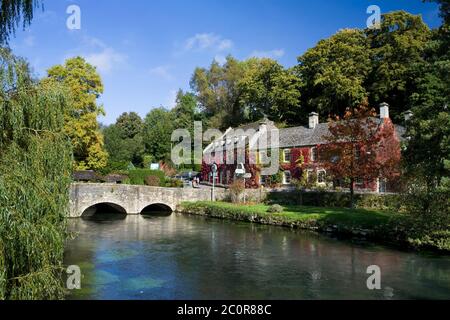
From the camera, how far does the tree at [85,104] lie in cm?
4881

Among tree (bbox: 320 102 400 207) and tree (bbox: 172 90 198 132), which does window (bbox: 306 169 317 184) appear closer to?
tree (bbox: 320 102 400 207)

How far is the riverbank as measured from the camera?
2553cm

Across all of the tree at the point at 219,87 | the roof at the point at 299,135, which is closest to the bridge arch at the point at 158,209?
the roof at the point at 299,135

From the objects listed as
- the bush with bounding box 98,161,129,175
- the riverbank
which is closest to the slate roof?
the riverbank

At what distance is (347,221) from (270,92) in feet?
135

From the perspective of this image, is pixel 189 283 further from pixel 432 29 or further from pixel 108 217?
pixel 432 29

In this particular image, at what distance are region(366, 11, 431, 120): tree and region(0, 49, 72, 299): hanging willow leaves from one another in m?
48.8

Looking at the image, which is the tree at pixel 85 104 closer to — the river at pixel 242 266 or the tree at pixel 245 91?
the river at pixel 242 266

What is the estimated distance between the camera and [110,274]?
64.3 feet

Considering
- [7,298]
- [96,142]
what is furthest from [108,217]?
[7,298]

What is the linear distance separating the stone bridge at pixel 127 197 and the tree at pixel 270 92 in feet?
74.2

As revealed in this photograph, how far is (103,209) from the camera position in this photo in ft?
163

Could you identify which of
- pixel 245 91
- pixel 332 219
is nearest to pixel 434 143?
pixel 332 219
